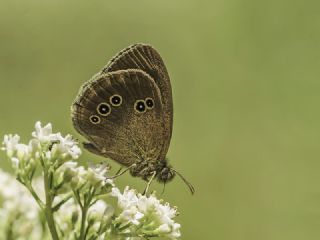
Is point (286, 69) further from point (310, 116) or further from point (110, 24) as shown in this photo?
point (110, 24)

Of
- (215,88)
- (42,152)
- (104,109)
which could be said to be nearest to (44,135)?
(42,152)

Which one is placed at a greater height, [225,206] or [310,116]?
[310,116]

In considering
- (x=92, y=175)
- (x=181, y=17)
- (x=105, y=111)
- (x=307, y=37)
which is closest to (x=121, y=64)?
(x=105, y=111)

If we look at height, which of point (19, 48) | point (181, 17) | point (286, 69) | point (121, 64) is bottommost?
point (121, 64)

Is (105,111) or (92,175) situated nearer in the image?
(92,175)

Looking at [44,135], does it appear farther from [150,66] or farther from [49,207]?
[150,66]

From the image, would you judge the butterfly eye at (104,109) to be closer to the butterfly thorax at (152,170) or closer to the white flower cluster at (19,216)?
the butterfly thorax at (152,170)

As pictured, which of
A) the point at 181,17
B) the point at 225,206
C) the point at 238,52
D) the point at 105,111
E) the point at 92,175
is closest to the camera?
the point at 92,175

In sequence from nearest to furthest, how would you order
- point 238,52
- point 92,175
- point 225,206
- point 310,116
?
point 92,175 < point 225,206 < point 310,116 < point 238,52
